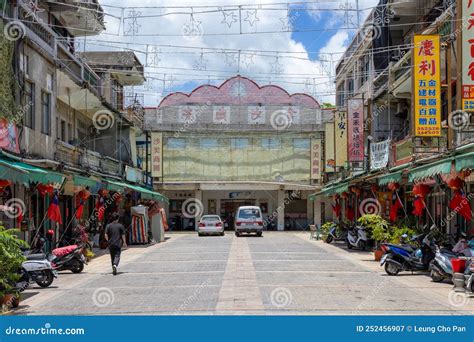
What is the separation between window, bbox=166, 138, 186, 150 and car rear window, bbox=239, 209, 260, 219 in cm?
1032

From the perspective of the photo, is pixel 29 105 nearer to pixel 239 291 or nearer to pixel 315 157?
pixel 239 291

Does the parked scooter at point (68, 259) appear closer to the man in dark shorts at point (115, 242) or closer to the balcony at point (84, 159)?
the man in dark shorts at point (115, 242)

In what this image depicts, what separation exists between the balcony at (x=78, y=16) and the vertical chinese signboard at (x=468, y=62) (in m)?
13.4

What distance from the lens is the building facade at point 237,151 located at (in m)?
46.4

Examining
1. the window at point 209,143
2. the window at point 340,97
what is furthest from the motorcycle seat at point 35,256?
the window at point 209,143

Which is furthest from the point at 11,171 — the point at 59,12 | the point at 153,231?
the point at 153,231

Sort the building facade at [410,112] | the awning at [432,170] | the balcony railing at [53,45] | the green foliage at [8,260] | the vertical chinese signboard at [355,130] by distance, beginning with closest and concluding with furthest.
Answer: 1. the green foliage at [8,260]
2. the awning at [432,170]
3. the building facade at [410,112]
4. the balcony railing at [53,45]
5. the vertical chinese signboard at [355,130]

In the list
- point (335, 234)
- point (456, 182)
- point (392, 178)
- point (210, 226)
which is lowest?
point (210, 226)

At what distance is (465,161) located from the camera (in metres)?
13.8

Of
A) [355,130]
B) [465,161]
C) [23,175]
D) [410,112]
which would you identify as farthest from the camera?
[355,130]

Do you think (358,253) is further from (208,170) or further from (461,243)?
(208,170)

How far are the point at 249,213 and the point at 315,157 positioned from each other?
10.3 metres

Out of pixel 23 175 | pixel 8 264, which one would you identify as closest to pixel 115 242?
pixel 23 175

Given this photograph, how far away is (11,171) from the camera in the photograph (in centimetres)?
1308
